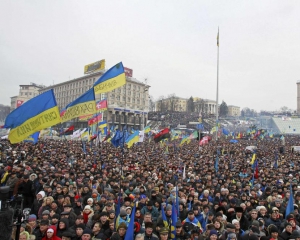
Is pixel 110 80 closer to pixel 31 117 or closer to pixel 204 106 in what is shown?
pixel 31 117

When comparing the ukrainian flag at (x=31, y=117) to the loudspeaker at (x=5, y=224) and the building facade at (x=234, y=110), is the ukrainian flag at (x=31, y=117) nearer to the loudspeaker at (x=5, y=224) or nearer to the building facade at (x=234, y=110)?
the loudspeaker at (x=5, y=224)

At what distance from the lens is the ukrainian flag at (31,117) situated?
7.89m

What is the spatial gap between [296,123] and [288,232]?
234ft

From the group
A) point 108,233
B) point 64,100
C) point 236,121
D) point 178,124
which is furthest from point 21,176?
point 236,121

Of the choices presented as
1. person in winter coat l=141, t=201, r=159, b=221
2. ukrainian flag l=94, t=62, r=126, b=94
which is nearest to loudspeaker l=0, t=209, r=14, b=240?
person in winter coat l=141, t=201, r=159, b=221

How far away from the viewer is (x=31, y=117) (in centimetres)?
803

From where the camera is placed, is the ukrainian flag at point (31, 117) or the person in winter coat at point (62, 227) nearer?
the person in winter coat at point (62, 227)

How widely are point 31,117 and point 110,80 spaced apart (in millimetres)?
4504

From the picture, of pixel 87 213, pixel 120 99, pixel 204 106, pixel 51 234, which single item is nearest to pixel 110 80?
pixel 87 213

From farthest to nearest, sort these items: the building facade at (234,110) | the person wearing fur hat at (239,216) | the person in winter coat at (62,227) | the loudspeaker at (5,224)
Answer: the building facade at (234,110), the person wearing fur hat at (239,216), the person in winter coat at (62,227), the loudspeaker at (5,224)

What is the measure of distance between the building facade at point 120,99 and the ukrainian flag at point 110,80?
51499 mm

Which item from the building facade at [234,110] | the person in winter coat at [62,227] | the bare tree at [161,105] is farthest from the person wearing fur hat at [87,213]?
the building facade at [234,110]

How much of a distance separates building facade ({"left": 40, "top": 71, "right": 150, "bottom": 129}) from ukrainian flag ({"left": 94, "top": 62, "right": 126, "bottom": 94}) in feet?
169

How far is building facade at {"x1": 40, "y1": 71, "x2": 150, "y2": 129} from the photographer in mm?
67881
